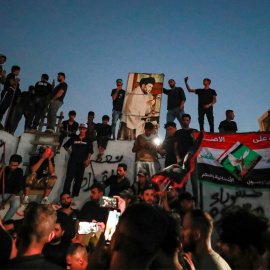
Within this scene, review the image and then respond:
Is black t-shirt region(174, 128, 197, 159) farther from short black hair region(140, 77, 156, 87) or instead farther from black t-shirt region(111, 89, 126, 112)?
short black hair region(140, 77, 156, 87)

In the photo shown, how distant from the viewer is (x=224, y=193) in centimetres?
650

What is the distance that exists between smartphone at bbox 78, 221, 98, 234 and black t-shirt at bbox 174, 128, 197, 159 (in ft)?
13.8

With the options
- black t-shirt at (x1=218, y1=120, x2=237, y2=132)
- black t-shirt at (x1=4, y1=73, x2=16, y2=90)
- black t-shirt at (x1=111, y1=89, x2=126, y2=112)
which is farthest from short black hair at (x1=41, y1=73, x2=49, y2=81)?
black t-shirt at (x1=218, y1=120, x2=237, y2=132)

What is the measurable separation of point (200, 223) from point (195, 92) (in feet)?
23.4

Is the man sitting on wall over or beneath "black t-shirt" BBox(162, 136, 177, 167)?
beneath

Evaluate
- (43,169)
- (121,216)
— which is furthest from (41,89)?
(121,216)

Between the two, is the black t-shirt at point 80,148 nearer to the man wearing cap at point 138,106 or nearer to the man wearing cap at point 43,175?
the man wearing cap at point 43,175

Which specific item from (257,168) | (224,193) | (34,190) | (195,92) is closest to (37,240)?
(224,193)

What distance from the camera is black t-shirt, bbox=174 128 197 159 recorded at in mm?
7066

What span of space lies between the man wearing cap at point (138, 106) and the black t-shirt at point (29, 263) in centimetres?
848

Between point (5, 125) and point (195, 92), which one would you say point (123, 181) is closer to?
point (195, 92)

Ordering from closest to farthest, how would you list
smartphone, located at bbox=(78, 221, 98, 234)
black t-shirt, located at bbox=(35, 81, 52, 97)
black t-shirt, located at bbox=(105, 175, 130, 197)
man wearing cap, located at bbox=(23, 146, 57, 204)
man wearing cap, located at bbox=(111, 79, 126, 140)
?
1. smartphone, located at bbox=(78, 221, 98, 234)
2. black t-shirt, located at bbox=(105, 175, 130, 197)
3. man wearing cap, located at bbox=(23, 146, 57, 204)
4. black t-shirt, located at bbox=(35, 81, 52, 97)
5. man wearing cap, located at bbox=(111, 79, 126, 140)

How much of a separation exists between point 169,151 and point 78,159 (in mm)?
2548

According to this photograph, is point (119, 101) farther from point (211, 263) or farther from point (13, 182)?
point (211, 263)
